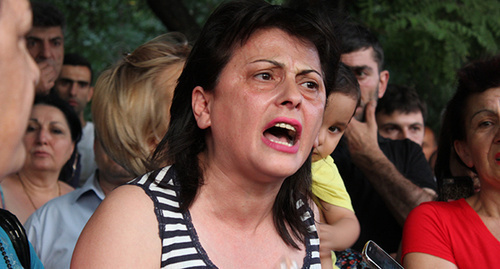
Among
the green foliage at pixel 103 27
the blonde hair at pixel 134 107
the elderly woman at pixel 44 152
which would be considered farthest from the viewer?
the green foliage at pixel 103 27

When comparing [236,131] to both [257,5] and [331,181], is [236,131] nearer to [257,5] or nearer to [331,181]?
[257,5]

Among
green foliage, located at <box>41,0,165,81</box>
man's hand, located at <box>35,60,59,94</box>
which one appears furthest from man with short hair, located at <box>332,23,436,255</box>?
green foliage, located at <box>41,0,165,81</box>

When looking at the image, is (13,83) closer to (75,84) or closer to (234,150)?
(234,150)

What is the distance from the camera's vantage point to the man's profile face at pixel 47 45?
16.3 ft

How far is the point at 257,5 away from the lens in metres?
2.16

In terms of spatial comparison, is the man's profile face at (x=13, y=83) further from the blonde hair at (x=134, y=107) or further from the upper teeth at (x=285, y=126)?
the blonde hair at (x=134, y=107)

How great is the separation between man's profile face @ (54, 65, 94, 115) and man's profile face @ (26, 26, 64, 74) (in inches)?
24.2

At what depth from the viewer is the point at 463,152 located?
298 centimetres

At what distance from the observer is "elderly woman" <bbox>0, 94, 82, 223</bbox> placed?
3.86 meters

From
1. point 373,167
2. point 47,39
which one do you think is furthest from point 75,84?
point 373,167

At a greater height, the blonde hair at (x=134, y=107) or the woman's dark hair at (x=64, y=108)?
the blonde hair at (x=134, y=107)

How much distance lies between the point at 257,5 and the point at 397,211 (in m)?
2.01

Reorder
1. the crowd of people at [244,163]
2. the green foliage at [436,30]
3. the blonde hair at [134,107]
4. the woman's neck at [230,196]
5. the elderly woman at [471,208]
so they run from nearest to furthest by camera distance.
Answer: the crowd of people at [244,163] → the woman's neck at [230,196] → the elderly woman at [471,208] → the blonde hair at [134,107] → the green foliage at [436,30]

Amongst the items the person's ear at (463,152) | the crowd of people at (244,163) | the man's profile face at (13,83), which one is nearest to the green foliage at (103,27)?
the crowd of people at (244,163)
